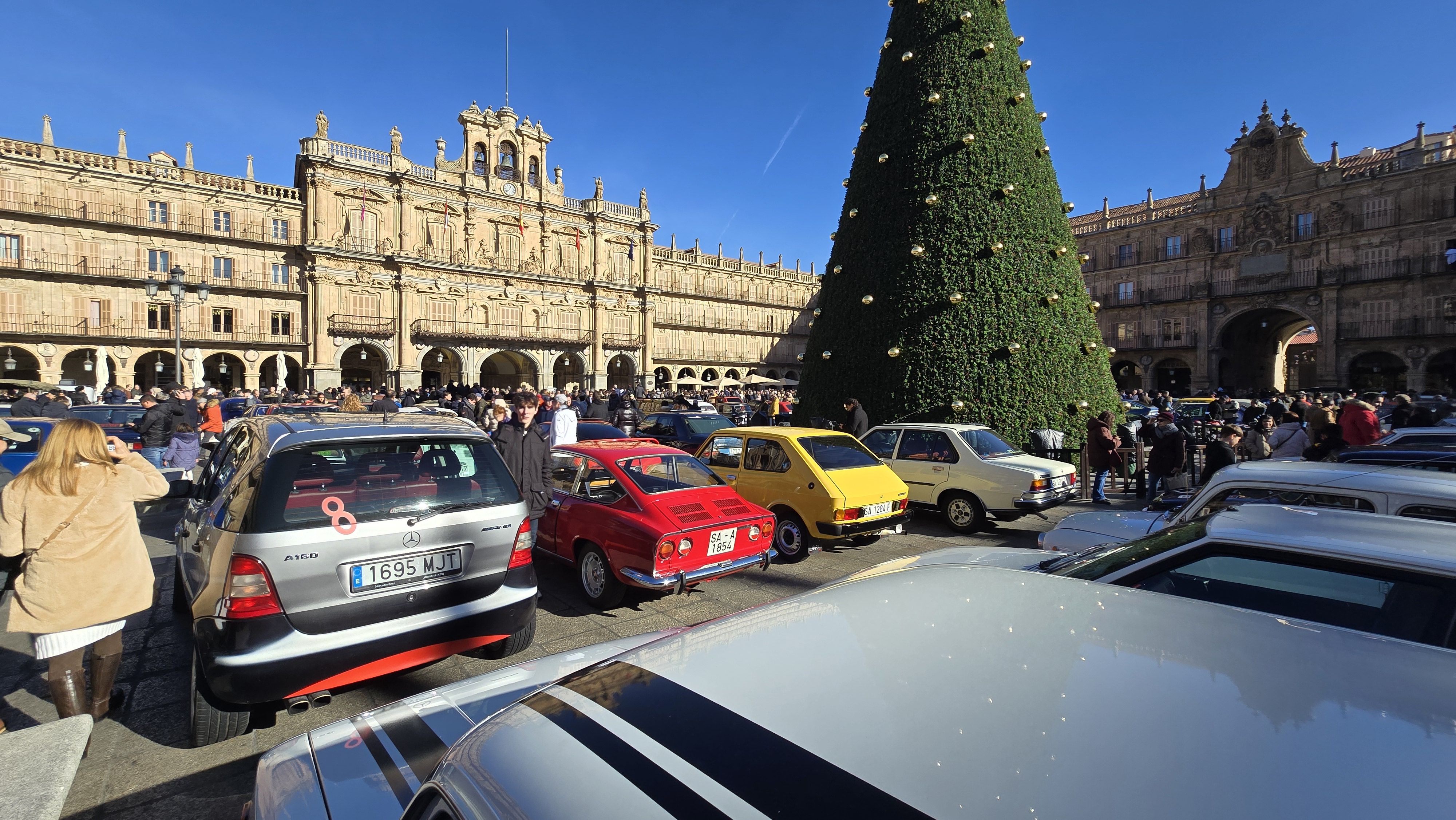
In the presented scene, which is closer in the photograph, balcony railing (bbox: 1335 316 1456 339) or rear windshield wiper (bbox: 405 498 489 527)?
rear windshield wiper (bbox: 405 498 489 527)

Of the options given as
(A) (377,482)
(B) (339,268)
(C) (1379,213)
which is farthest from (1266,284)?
(B) (339,268)

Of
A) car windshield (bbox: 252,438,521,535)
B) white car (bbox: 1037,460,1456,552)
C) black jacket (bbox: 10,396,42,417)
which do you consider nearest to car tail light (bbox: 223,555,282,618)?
car windshield (bbox: 252,438,521,535)

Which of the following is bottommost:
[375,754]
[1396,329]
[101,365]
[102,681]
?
[102,681]

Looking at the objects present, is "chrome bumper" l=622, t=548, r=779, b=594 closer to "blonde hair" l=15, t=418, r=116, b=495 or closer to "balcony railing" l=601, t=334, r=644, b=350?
"blonde hair" l=15, t=418, r=116, b=495

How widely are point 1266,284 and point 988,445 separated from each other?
37.7 m

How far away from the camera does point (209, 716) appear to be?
3.00 metres

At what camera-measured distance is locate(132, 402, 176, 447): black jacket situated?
9367 millimetres

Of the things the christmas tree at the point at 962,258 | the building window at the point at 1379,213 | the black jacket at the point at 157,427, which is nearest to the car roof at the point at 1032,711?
the christmas tree at the point at 962,258

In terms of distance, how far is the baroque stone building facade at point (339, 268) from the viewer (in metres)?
28.4

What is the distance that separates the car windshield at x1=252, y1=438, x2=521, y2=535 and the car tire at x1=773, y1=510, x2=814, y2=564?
3764mm

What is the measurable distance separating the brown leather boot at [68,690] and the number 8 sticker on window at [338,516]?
A: 126cm

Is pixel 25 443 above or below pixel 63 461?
below

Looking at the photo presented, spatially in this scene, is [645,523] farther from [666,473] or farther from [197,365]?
[197,365]

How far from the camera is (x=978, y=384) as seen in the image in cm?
1013
